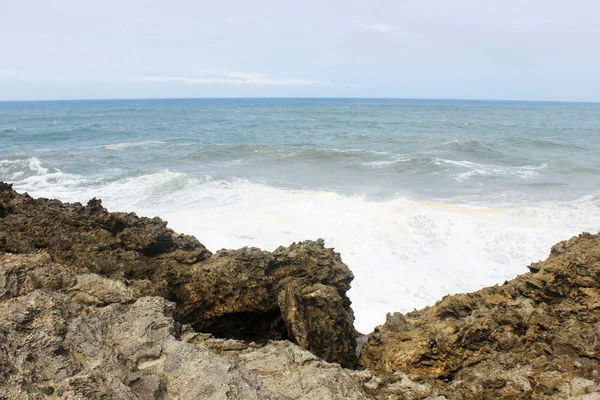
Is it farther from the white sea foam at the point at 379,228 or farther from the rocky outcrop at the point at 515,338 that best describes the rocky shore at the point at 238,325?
the white sea foam at the point at 379,228

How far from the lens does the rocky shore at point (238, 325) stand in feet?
10.9

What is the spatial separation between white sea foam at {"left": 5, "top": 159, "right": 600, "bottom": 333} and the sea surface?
43 millimetres

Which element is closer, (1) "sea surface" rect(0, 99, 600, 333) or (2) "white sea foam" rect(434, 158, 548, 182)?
(1) "sea surface" rect(0, 99, 600, 333)

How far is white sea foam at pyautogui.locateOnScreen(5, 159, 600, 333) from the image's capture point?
34.2 feet

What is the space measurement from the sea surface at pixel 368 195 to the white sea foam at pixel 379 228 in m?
0.04

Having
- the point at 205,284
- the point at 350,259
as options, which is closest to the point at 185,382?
the point at 205,284

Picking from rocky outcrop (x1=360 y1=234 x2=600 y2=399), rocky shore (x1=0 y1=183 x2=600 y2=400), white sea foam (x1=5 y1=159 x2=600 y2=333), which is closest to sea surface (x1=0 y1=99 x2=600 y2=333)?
white sea foam (x1=5 y1=159 x2=600 y2=333)

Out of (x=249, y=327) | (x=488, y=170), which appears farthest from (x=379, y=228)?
(x=488, y=170)

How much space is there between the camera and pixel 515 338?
201 inches

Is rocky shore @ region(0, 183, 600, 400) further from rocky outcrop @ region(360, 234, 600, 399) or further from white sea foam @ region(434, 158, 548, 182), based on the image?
white sea foam @ region(434, 158, 548, 182)

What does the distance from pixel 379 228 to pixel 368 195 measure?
4878 mm

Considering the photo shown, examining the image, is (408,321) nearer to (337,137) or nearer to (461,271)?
(461,271)

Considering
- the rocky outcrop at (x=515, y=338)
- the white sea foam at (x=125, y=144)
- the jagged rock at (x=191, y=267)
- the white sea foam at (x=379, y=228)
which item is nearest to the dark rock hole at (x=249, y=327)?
the jagged rock at (x=191, y=267)

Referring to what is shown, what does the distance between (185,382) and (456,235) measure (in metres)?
10.9
